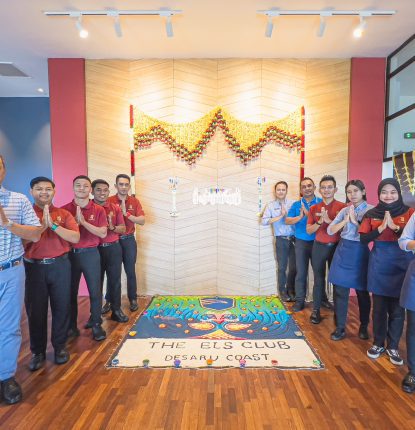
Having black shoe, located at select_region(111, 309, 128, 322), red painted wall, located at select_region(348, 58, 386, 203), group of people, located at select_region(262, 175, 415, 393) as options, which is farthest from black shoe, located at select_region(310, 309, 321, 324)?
black shoe, located at select_region(111, 309, 128, 322)

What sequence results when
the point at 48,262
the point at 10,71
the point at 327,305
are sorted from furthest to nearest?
the point at 10,71 → the point at 327,305 → the point at 48,262

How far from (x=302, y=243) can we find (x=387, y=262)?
1.30m

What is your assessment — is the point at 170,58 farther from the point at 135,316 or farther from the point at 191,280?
the point at 135,316

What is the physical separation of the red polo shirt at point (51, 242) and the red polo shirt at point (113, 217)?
0.75 meters

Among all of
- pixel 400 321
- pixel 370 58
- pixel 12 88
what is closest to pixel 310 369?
pixel 400 321

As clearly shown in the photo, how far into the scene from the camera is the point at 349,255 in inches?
125

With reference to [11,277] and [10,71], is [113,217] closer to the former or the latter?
[11,277]

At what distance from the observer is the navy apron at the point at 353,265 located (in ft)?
10.3

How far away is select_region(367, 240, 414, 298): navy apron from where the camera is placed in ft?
9.15

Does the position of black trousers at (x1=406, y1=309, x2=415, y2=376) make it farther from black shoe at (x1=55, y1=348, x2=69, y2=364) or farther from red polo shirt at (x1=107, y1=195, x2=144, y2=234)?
red polo shirt at (x1=107, y1=195, x2=144, y2=234)

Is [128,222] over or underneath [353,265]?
over

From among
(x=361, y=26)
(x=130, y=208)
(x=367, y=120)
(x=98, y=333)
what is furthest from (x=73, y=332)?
(x=367, y=120)

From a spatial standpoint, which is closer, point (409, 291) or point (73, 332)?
point (409, 291)

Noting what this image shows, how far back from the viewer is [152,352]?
302 cm
